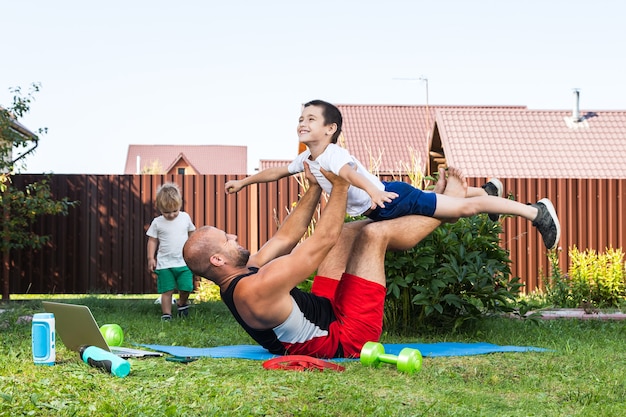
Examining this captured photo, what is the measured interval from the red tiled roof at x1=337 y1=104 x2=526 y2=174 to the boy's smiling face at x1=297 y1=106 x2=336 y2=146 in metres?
17.3

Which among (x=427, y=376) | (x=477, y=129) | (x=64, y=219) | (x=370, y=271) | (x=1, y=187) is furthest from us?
(x=477, y=129)

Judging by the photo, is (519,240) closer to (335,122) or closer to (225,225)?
(225,225)

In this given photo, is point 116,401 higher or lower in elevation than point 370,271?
lower

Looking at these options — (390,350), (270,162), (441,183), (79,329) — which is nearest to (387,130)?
(270,162)

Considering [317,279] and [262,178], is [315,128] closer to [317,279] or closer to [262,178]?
[262,178]

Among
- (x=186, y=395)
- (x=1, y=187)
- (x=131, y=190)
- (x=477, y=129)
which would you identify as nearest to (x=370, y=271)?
(x=186, y=395)

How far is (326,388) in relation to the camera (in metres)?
3.24

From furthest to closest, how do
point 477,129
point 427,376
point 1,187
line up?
point 477,129, point 1,187, point 427,376

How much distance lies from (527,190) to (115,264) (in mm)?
5937

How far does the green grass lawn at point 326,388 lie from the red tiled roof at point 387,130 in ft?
58.2

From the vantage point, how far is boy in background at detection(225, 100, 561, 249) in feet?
13.9

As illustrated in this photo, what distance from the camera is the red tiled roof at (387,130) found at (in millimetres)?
22781

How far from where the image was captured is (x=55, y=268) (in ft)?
35.2

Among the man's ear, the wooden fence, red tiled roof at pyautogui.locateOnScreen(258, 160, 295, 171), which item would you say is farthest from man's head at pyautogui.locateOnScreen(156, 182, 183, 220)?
red tiled roof at pyautogui.locateOnScreen(258, 160, 295, 171)
